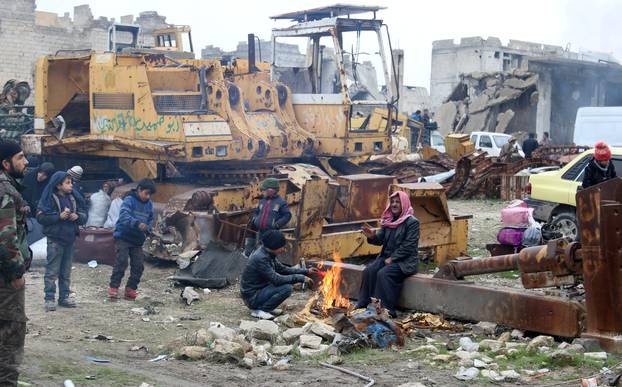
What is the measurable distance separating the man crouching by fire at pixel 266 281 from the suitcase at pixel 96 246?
361 cm

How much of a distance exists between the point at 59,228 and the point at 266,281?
7.43 feet

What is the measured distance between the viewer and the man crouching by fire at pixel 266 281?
921cm

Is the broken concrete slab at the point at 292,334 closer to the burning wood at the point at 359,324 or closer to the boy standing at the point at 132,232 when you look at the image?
the burning wood at the point at 359,324

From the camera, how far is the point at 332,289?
9.69 metres

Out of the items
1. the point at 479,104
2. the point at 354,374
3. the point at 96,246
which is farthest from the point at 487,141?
the point at 354,374

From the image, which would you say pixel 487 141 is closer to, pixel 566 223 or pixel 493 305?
pixel 566 223

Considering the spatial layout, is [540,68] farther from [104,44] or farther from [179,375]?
[179,375]

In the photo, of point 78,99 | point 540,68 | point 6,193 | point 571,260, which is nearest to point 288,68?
point 78,99

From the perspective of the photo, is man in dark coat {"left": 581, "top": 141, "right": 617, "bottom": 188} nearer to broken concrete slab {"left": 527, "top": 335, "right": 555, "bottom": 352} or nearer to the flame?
the flame

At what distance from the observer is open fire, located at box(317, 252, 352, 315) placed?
30.6 ft

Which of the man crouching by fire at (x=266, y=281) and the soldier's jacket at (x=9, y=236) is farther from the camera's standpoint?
the man crouching by fire at (x=266, y=281)

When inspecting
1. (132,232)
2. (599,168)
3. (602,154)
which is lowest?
(132,232)

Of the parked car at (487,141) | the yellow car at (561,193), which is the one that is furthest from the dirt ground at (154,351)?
the parked car at (487,141)

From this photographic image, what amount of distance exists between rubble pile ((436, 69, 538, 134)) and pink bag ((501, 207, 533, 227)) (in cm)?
2393
